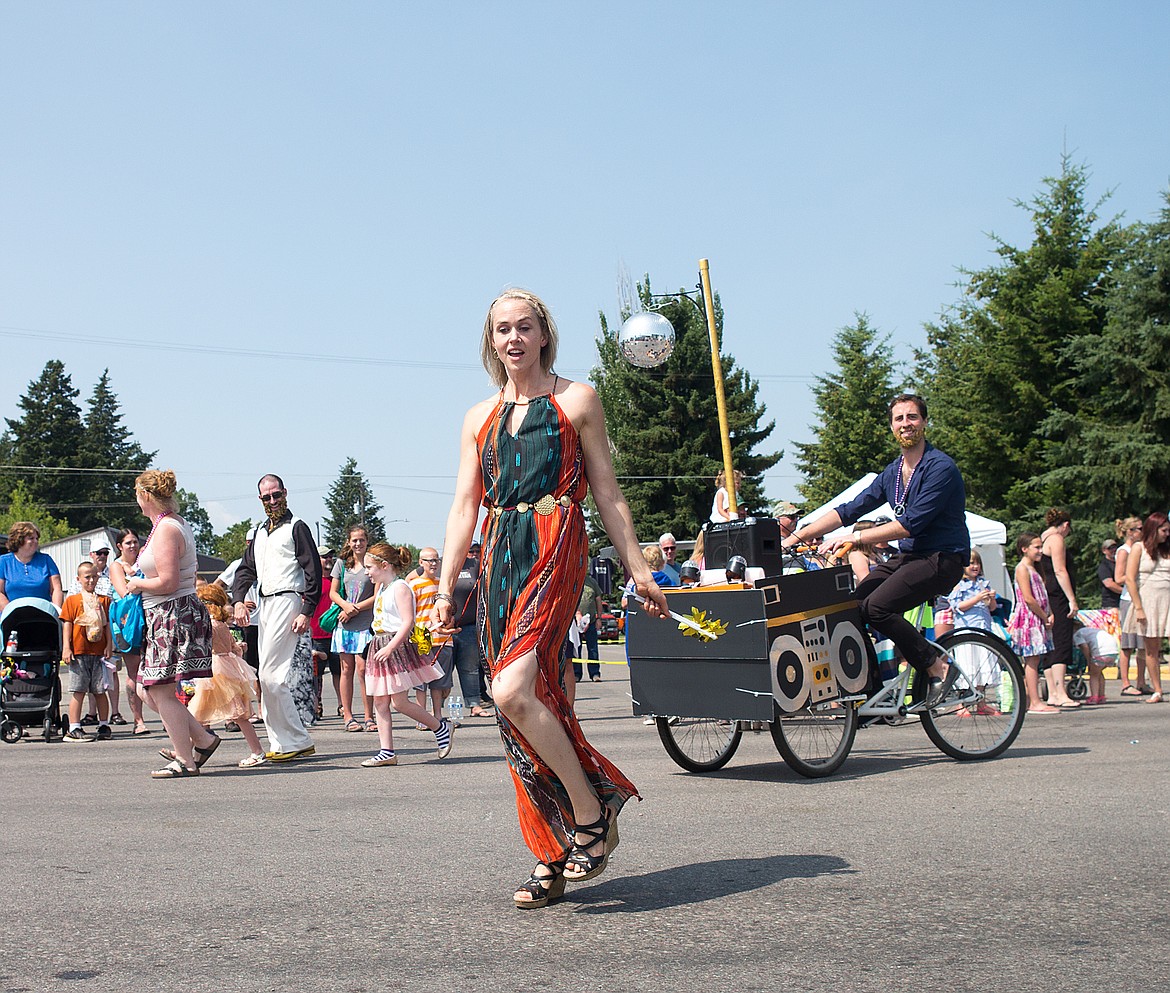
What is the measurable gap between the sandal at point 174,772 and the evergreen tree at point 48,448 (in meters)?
103

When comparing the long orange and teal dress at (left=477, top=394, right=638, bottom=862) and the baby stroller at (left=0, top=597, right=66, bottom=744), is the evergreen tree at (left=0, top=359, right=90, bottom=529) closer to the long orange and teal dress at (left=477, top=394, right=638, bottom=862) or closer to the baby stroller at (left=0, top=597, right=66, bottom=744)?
the baby stroller at (left=0, top=597, right=66, bottom=744)

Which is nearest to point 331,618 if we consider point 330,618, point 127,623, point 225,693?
point 330,618

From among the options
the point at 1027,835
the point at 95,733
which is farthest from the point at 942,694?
the point at 95,733

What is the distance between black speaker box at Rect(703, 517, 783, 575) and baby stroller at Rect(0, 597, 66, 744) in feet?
23.2

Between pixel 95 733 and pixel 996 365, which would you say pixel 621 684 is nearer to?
pixel 95 733

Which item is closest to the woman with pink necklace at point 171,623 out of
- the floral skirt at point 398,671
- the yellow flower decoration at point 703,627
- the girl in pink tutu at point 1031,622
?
the floral skirt at point 398,671

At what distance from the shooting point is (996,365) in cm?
4056

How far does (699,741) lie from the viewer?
8.05 metres

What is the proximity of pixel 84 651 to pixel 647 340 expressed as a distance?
308 inches

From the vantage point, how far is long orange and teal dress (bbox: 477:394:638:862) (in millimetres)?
4391

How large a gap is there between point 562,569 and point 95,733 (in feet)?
31.9

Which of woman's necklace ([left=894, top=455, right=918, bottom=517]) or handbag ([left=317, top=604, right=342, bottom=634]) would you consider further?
handbag ([left=317, top=604, right=342, bottom=634])

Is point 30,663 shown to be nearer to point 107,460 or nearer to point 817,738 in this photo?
point 817,738

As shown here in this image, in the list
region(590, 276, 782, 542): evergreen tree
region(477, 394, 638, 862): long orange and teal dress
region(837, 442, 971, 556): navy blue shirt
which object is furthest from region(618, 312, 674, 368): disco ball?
region(590, 276, 782, 542): evergreen tree
